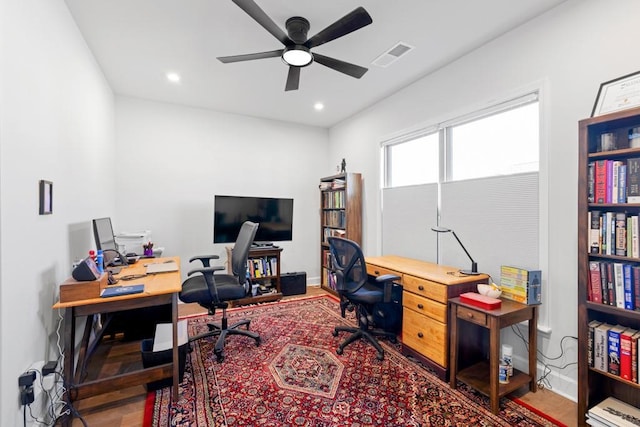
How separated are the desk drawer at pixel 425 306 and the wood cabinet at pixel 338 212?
1.62 m

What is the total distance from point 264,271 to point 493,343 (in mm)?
2944

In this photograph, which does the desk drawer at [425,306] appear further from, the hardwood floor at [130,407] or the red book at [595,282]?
the red book at [595,282]

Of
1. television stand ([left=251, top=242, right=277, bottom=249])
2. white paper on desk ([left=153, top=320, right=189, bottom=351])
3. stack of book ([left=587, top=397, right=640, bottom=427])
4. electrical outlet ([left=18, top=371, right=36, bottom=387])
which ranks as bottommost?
stack of book ([left=587, top=397, right=640, bottom=427])

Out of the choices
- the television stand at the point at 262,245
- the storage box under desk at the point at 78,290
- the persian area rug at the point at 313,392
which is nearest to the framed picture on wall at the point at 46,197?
the storage box under desk at the point at 78,290

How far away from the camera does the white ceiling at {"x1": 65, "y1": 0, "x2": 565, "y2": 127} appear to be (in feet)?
6.75

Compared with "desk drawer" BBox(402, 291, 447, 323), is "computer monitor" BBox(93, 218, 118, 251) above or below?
above

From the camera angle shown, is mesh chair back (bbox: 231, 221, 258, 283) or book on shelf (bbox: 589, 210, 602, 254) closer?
book on shelf (bbox: 589, 210, 602, 254)

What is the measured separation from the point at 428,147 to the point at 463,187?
71cm

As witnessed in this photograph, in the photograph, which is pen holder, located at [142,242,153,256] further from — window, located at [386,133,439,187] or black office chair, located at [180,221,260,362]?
window, located at [386,133,439,187]

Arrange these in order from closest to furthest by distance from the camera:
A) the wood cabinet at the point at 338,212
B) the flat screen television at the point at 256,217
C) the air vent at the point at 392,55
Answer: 1. the air vent at the point at 392,55
2. the flat screen television at the point at 256,217
3. the wood cabinet at the point at 338,212

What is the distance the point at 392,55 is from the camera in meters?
2.68

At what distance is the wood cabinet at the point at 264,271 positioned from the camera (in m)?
3.96

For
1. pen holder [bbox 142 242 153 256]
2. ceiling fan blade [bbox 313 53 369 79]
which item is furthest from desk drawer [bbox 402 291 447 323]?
pen holder [bbox 142 242 153 256]

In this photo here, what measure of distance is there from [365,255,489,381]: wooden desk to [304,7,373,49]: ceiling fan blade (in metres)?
1.88
